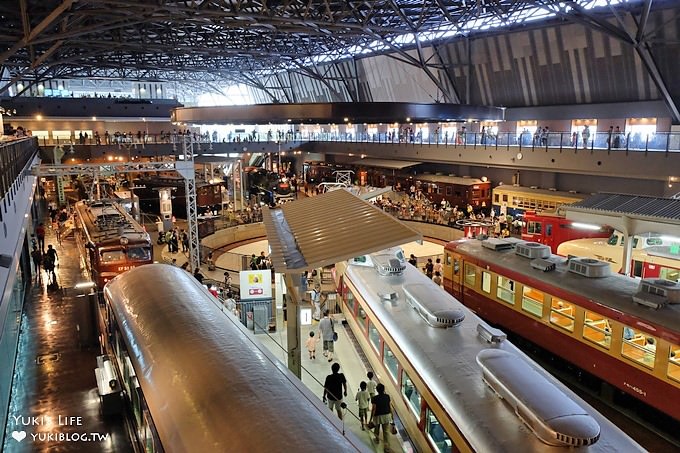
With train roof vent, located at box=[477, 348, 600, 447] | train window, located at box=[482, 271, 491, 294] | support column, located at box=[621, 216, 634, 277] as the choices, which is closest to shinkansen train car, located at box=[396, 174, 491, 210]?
support column, located at box=[621, 216, 634, 277]

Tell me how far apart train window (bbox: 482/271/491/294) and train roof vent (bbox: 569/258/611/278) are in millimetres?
2460

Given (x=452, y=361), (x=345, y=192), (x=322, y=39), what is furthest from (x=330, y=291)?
(x=322, y=39)

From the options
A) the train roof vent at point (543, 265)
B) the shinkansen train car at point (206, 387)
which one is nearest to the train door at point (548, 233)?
the train roof vent at point (543, 265)

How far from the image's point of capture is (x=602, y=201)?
56.0 feet

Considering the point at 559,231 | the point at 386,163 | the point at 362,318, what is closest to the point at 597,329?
the point at 362,318

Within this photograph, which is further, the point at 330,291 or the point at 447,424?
the point at 330,291

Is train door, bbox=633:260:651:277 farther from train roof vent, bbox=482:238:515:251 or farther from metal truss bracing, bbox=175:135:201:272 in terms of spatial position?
metal truss bracing, bbox=175:135:201:272

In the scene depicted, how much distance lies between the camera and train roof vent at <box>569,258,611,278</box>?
12.1 meters

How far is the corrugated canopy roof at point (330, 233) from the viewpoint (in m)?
7.66

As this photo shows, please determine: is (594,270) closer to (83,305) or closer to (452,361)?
(452,361)

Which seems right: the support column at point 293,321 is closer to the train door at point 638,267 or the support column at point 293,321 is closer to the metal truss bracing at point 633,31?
the train door at point 638,267

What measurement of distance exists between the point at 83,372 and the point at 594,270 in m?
11.9

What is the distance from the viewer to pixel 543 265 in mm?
12898

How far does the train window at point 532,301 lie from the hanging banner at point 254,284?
6.81 metres
